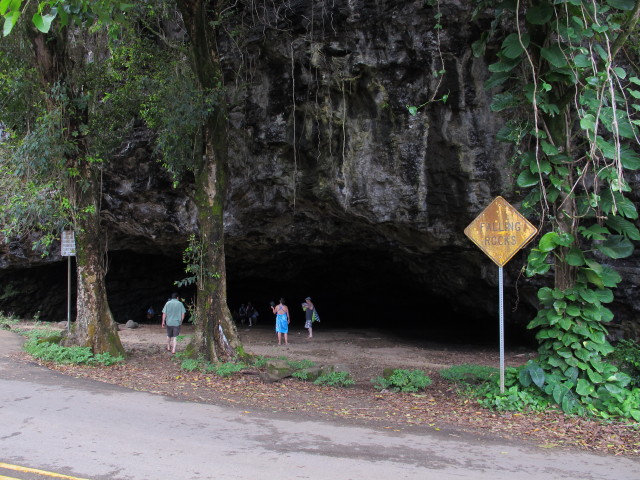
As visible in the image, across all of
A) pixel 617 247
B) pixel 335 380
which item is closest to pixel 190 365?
pixel 335 380

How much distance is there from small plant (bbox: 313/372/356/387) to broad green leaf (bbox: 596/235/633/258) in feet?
14.6

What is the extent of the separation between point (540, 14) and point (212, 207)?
640 cm

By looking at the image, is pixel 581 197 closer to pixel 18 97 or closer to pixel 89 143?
pixel 89 143

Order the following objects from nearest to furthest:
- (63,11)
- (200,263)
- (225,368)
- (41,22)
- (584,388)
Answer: (41,22) < (63,11) < (584,388) < (225,368) < (200,263)

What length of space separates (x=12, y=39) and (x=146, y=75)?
279 centimetres

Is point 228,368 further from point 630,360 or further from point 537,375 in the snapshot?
point 630,360

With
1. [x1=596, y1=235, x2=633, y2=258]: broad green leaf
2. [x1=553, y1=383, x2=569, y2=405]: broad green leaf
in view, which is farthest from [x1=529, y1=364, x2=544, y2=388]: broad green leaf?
[x1=596, y1=235, x2=633, y2=258]: broad green leaf

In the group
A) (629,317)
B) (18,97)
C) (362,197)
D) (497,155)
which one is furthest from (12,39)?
(629,317)

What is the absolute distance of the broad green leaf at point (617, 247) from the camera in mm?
6039

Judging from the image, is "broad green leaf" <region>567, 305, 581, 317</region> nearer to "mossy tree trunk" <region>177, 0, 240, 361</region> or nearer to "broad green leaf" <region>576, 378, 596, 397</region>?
"broad green leaf" <region>576, 378, 596, 397</region>

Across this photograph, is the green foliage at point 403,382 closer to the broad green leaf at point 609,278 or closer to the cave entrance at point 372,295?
the broad green leaf at point 609,278

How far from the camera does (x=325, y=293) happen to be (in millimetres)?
26375

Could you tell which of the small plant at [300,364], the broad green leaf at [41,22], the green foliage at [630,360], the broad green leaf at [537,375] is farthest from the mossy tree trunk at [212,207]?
the green foliage at [630,360]

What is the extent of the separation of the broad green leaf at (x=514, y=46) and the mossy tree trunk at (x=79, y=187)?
7.90 metres
